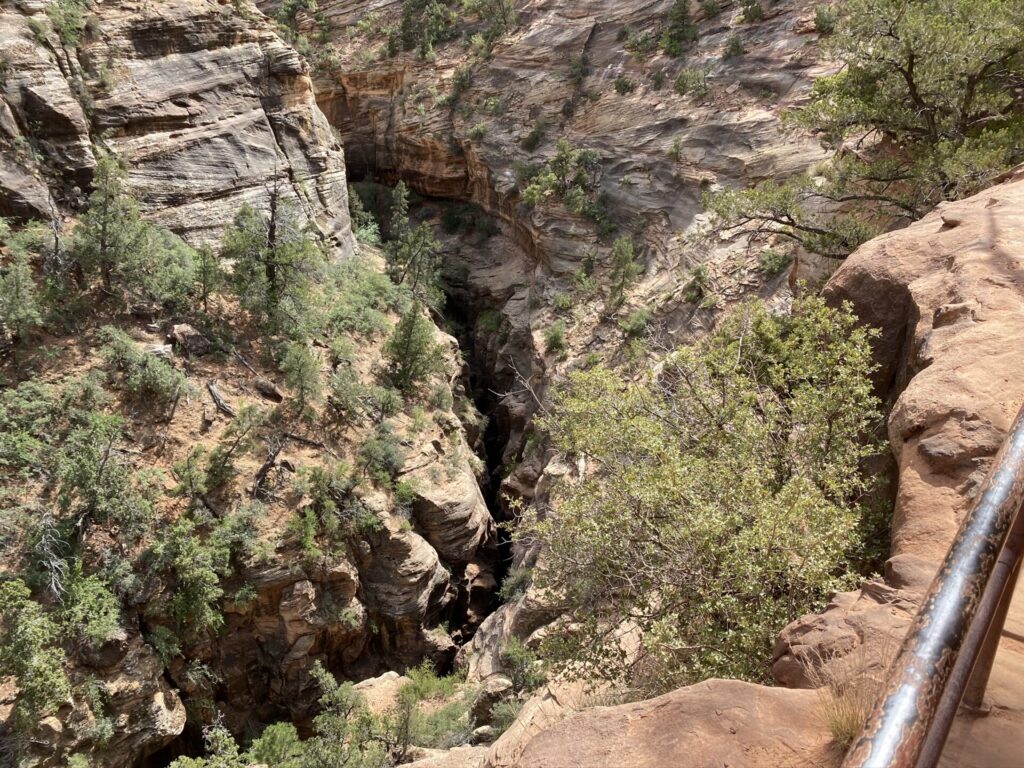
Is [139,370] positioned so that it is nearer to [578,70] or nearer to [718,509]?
[718,509]

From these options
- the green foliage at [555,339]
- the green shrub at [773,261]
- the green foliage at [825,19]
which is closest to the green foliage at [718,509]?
the green shrub at [773,261]

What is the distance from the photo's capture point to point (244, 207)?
1723 cm

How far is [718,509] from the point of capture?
19.4 feet

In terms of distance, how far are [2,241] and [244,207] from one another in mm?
5738

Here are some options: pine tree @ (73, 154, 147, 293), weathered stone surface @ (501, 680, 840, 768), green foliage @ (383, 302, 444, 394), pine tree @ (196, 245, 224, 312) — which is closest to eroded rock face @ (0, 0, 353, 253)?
pine tree @ (73, 154, 147, 293)

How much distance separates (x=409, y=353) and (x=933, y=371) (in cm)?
1498

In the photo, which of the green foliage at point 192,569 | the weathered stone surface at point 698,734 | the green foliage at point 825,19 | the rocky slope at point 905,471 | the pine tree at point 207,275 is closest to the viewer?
the weathered stone surface at point 698,734

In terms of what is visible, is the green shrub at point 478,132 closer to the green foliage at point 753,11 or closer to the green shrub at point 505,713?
the green foliage at point 753,11

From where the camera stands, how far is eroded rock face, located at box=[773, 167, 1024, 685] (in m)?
4.03

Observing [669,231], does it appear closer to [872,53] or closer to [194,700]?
[872,53]

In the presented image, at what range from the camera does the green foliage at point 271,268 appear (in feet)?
55.5

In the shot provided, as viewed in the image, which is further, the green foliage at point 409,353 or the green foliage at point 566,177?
the green foliage at point 566,177

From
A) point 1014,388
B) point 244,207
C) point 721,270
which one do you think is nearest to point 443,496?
point 244,207

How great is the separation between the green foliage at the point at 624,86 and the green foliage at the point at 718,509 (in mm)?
20956
